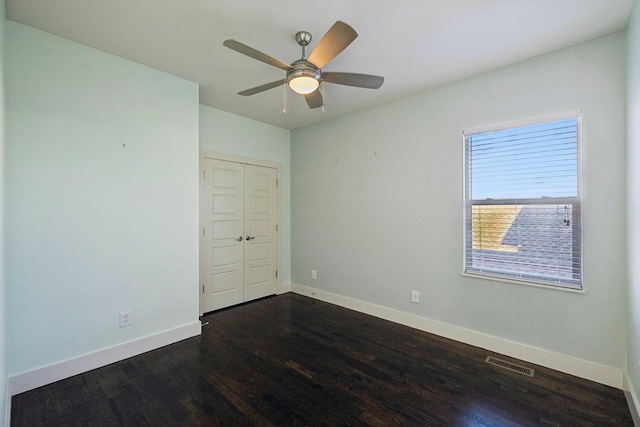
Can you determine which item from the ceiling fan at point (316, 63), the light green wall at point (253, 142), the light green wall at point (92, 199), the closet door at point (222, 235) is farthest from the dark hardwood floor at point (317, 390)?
the ceiling fan at point (316, 63)

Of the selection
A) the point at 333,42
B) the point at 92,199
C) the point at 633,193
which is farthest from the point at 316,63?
the point at 633,193

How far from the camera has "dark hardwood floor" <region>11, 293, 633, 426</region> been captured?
187cm

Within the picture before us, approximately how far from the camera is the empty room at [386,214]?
1.97 meters

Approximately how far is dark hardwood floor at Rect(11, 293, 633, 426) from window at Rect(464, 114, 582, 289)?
2.81 ft

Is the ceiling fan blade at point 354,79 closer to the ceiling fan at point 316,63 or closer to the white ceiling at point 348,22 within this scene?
the ceiling fan at point 316,63

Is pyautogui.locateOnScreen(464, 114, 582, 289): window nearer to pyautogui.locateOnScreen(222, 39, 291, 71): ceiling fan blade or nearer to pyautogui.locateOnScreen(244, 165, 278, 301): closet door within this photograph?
pyautogui.locateOnScreen(222, 39, 291, 71): ceiling fan blade

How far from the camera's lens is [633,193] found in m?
1.92

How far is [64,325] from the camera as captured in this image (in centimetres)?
231

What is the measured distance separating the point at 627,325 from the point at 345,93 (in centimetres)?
318

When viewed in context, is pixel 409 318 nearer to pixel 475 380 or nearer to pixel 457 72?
pixel 475 380

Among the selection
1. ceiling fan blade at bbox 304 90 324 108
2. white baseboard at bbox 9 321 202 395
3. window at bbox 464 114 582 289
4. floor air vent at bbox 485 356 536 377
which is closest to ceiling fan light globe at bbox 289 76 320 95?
ceiling fan blade at bbox 304 90 324 108

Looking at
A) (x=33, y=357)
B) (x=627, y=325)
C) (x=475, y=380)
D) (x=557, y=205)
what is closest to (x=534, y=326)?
(x=627, y=325)

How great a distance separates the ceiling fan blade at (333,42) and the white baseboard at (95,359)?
286 cm

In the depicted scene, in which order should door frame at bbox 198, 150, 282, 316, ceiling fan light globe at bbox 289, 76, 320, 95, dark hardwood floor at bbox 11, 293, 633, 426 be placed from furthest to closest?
door frame at bbox 198, 150, 282, 316 → ceiling fan light globe at bbox 289, 76, 320, 95 → dark hardwood floor at bbox 11, 293, 633, 426
